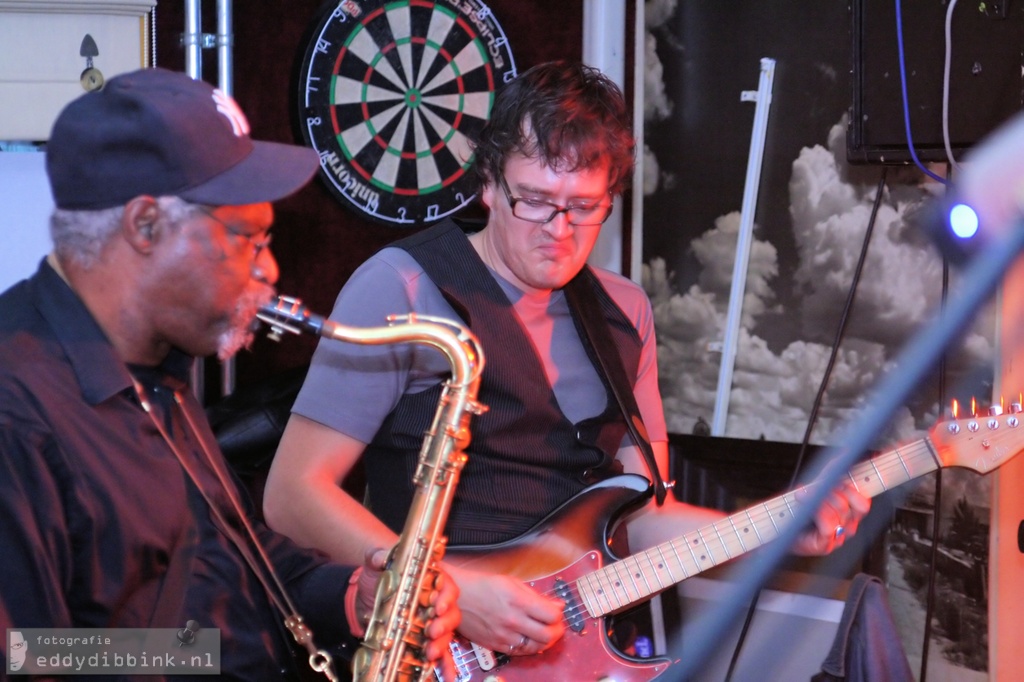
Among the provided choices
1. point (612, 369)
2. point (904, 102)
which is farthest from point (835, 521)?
point (904, 102)

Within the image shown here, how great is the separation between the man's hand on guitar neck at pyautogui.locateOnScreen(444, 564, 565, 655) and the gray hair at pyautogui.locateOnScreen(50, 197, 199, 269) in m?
0.96

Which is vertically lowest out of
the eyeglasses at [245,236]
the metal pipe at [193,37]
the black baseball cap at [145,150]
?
the eyeglasses at [245,236]

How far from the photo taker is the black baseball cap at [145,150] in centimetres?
151

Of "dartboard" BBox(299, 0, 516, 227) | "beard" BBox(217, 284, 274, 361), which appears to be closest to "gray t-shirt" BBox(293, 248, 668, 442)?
"beard" BBox(217, 284, 274, 361)

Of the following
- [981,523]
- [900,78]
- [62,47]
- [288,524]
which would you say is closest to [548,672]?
[288,524]

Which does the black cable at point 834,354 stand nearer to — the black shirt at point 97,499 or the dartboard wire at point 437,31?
the dartboard wire at point 437,31

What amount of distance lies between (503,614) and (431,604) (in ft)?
0.98

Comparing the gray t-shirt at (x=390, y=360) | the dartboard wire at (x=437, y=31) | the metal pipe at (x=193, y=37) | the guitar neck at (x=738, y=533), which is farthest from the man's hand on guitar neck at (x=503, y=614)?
the dartboard wire at (x=437, y=31)

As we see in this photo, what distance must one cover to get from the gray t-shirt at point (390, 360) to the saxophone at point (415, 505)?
214 mm

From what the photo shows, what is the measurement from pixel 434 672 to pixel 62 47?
1.97 m

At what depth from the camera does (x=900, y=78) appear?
2.59m

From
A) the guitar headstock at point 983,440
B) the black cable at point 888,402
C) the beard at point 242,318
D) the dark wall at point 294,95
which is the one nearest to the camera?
the black cable at point 888,402

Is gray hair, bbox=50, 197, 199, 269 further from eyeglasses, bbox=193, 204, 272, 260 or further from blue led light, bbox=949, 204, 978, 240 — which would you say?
blue led light, bbox=949, 204, 978, 240

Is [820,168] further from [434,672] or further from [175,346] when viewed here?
[175,346]
